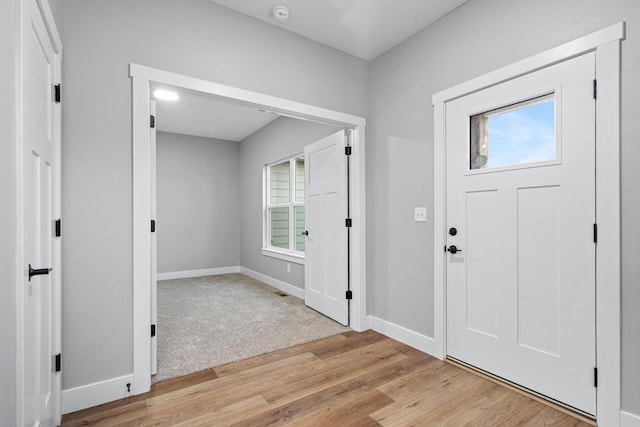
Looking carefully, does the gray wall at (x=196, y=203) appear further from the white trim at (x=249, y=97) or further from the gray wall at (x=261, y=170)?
the white trim at (x=249, y=97)

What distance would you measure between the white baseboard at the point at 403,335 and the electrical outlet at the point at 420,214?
0.99 m

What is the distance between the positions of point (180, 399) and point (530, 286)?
2342mm

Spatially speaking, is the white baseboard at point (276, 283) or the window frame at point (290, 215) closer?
the white baseboard at point (276, 283)

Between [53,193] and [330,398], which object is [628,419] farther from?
[53,193]

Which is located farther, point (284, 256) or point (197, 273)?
point (197, 273)

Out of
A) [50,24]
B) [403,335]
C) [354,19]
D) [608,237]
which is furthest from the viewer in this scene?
[403,335]

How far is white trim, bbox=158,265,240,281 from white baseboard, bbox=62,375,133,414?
13.0ft

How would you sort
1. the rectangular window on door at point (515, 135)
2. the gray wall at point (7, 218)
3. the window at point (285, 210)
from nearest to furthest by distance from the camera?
the gray wall at point (7, 218), the rectangular window on door at point (515, 135), the window at point (285, 210)

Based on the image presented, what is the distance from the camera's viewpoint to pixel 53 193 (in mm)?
1746

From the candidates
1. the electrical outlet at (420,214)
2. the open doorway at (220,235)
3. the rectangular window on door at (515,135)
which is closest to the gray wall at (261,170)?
the open doorway at (220,235)

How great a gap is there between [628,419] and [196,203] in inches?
240

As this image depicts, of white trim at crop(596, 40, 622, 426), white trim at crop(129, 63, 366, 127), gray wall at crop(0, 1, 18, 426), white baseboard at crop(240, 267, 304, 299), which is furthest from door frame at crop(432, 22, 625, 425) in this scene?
white baseboard at crop(240, 267, 304, 299)

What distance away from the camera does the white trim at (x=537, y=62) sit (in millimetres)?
1683

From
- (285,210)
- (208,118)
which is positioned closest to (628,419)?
(285,210)
